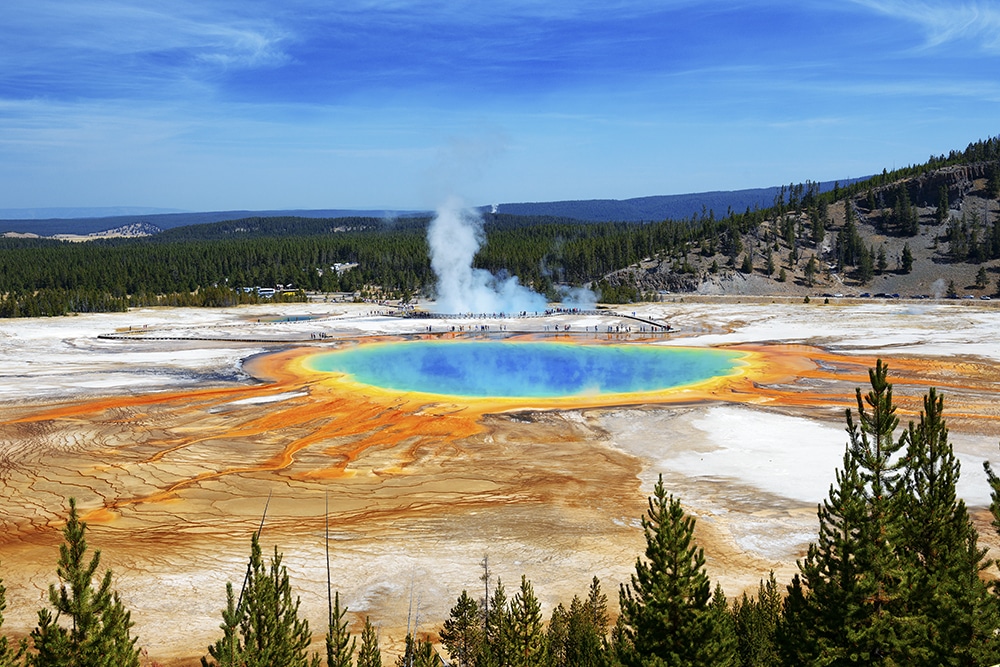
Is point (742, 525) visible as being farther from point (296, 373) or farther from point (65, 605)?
point (296, 373)

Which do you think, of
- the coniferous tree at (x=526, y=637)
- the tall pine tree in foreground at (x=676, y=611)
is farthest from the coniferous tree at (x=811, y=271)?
the tall pine tree in foreground at (x=676, y=611)

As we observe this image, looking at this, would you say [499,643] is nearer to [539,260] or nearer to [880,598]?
[880,598]

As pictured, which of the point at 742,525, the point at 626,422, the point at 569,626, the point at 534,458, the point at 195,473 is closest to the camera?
the point at 569,626

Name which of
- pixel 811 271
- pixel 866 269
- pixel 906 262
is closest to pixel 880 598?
pixel 811 271

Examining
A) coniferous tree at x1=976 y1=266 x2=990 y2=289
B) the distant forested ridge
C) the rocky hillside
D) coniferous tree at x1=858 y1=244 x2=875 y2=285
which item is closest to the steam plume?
the distant forested ridge

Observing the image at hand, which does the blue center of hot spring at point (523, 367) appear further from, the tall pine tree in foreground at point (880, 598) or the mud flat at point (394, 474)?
the tall pine tree in foreground at point (880, 598)

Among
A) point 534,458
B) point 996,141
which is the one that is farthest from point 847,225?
point 534,458

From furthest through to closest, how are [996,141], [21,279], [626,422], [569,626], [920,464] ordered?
1. [996,141]
2. [21,279]
3. [626,422]
4. [569,626]
5. [920,464]

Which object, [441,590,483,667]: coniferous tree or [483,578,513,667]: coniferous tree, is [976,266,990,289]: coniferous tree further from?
[483,578,513,667]: coniferous tree
